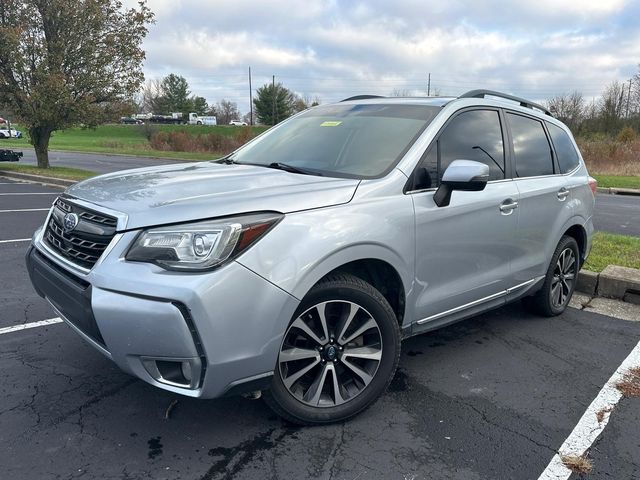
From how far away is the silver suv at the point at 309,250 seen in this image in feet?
7.86

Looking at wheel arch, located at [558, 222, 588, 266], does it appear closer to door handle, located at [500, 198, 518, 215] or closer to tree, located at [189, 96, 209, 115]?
door handle, located at [500, 198, 518, 215]

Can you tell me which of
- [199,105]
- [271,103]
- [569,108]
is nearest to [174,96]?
[199,105]

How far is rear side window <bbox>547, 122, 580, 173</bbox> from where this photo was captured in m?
4.70

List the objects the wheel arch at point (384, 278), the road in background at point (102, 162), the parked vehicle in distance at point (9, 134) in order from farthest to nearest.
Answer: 1. the parked vehicle in distance at point (9, 134)
2. the road in background at point (102, 162)
3. the wheel arch at point (384, 278)

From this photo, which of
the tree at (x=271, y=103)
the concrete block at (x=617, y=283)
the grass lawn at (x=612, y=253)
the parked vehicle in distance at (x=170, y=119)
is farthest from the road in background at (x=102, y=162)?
the parked vehicle in distance at (x=170, y=119)

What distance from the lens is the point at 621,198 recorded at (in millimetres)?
15750

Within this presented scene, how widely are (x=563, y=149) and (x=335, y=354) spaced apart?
320cm

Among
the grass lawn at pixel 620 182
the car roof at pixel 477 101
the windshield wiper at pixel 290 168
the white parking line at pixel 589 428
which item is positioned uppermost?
the car roof at pixel 477 101

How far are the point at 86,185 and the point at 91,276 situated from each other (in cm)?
90

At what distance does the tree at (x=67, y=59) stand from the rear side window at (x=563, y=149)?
15.3 meters

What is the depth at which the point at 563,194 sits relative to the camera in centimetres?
448

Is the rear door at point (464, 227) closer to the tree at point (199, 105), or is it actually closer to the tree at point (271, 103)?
the tree at point (271, 103)

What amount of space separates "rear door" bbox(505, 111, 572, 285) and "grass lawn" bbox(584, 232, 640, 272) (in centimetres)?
166

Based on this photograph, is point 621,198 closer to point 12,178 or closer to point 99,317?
point 99,317
